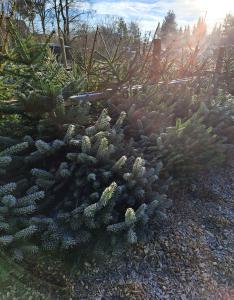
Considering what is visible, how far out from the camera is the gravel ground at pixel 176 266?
2395 mm

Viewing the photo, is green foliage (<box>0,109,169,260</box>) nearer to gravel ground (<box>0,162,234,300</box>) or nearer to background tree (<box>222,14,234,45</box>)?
gravel ground (<box>0,162,234,300</box>)

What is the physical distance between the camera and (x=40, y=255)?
2.51 metres

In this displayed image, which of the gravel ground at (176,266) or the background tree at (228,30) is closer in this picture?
the gravel ground at (176,266)

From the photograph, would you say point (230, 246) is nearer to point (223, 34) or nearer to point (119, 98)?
point (119, 98)

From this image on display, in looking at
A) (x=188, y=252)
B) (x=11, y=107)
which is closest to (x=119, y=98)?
(x=11, y=107)

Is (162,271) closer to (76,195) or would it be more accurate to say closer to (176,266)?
(176,266)

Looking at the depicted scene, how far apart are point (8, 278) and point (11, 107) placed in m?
1.50

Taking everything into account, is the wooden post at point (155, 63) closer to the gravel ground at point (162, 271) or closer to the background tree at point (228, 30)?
the gravel ground at point (162, 271)

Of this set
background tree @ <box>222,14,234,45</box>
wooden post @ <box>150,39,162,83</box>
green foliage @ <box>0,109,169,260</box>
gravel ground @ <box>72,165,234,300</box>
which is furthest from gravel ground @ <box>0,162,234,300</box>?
background tree @ <box>222,14,234,45</box>

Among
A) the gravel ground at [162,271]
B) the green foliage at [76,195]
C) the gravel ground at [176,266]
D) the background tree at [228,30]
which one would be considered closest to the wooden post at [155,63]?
the green foliage at [76,195]

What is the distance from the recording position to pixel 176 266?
2604 mm

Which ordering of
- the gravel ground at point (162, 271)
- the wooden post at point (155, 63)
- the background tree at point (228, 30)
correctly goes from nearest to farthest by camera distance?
the gravel ground at point (162, 271) < the wooden post at point (155, 63) < the background tree at point (228, 30)

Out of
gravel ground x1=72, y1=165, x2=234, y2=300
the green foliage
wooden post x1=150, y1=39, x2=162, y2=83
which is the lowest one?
gravel ground x1=72, y1=165, x2=234, y2=300

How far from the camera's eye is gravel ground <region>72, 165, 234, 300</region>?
94.3 inches
